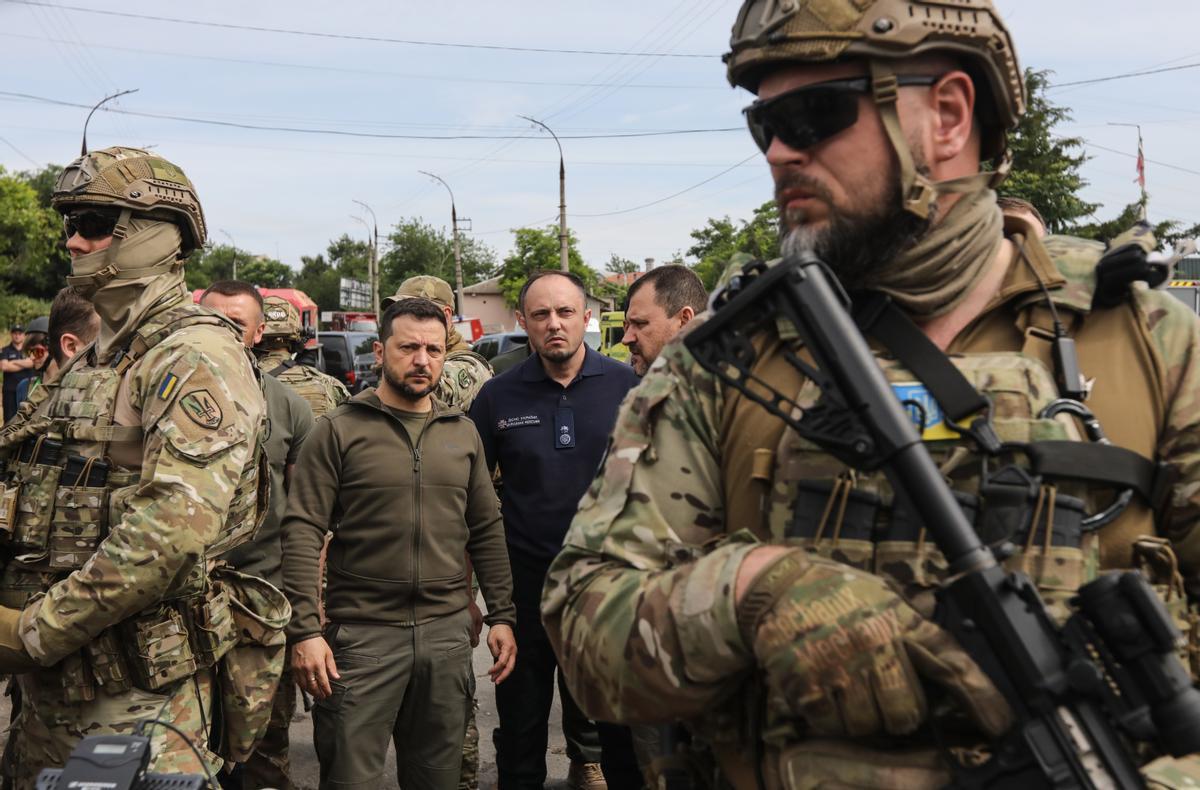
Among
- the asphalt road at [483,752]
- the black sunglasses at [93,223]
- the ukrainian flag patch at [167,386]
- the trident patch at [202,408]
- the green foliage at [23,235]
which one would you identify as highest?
the green foliage at [23,235]

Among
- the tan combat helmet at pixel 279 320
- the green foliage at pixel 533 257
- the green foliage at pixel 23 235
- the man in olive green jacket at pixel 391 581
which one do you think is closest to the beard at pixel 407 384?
the man in olive green jacket at pixel 391 581

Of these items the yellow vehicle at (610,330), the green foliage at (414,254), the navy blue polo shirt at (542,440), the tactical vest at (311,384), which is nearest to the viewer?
the navy blue polo shirt at (542,440)

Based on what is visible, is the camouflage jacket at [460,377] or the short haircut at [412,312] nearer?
the short haircut at [412,312]

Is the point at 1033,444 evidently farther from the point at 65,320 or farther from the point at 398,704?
the point at 65,320

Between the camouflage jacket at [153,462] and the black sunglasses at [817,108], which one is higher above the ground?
the black sunglasses at [817,108]

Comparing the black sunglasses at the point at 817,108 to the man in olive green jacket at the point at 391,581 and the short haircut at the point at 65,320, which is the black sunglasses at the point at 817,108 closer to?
the man in olive green jacket at the point at 391,581

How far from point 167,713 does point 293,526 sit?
1044mm

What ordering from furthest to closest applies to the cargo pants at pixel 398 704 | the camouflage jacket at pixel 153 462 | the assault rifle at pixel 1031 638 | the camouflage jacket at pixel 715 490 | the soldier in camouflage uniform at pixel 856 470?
the cargo pants at pixel 398 704 < the camouflage jacket at pixel 153 462 < the camouflage jacket at pixel 715 490 < the soldier in camouflage uniform at pixel 856 470 < the assault rifle at pixel 1031 638

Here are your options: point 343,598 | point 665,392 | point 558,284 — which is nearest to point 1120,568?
point 665,392

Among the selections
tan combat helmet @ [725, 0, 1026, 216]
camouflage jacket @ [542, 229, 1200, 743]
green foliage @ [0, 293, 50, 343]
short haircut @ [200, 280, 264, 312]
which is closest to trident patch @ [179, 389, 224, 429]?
camouflage jacket @ [542, 229, 1200, 743]

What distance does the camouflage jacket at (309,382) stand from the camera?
641cm

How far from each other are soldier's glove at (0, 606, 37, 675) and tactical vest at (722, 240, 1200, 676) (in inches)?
86.3

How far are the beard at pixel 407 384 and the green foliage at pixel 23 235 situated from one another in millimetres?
33475

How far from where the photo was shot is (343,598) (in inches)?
159
